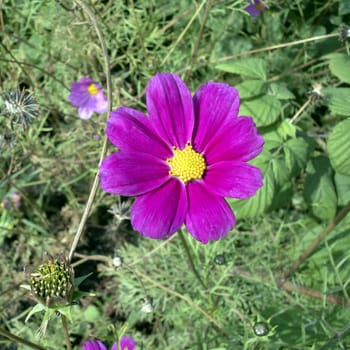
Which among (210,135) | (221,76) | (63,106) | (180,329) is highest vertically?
(210,135)

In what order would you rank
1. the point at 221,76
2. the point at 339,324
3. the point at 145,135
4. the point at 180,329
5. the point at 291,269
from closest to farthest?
the point at 145,135 < the point at 339,324 < the point at 291,269 < the point at 180,329 < the point at 221,76

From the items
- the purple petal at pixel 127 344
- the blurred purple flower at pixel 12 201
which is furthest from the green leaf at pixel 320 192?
the blurred purple flower at pixel 12 201

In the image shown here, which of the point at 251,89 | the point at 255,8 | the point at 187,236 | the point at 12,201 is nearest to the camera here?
the point at 251,89

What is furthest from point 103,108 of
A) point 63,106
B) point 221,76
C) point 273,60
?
point 273,60

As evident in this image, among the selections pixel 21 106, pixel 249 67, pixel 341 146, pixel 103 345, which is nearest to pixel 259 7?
pixel 249 67

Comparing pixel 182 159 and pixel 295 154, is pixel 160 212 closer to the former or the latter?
pixel 182 159

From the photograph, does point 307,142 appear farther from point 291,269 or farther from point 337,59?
point 291,269

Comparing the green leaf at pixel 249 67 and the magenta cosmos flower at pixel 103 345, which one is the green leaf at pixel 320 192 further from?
the magenta cosmos flower at pixel 103 345
